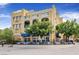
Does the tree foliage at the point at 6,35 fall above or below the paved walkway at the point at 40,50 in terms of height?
above

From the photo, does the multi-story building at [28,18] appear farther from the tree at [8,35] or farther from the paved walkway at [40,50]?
the paved walkway at [40,50]

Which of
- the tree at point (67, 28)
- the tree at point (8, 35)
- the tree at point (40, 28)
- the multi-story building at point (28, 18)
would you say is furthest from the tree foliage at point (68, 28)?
the tree at point (8, 35)

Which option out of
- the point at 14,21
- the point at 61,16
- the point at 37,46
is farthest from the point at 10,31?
the point at 61,16

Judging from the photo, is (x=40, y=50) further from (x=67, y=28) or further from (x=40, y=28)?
(x=67, y=28)

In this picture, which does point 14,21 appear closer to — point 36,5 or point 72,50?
point 36,5

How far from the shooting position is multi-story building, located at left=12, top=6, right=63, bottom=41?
21.7 feet

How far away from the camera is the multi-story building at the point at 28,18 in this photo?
21.7 feet

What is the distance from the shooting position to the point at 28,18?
22.1 feet

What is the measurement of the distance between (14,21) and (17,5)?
38 centimetres

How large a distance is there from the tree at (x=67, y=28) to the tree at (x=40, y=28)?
0.22 metres

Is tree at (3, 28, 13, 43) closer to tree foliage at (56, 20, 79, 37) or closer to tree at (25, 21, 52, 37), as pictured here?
tree at (25, 21, 52, 37)

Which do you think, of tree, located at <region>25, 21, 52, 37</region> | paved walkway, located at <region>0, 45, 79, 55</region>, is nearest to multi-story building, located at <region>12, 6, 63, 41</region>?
tree, located at <region>25, 21, 52, 37</region>
